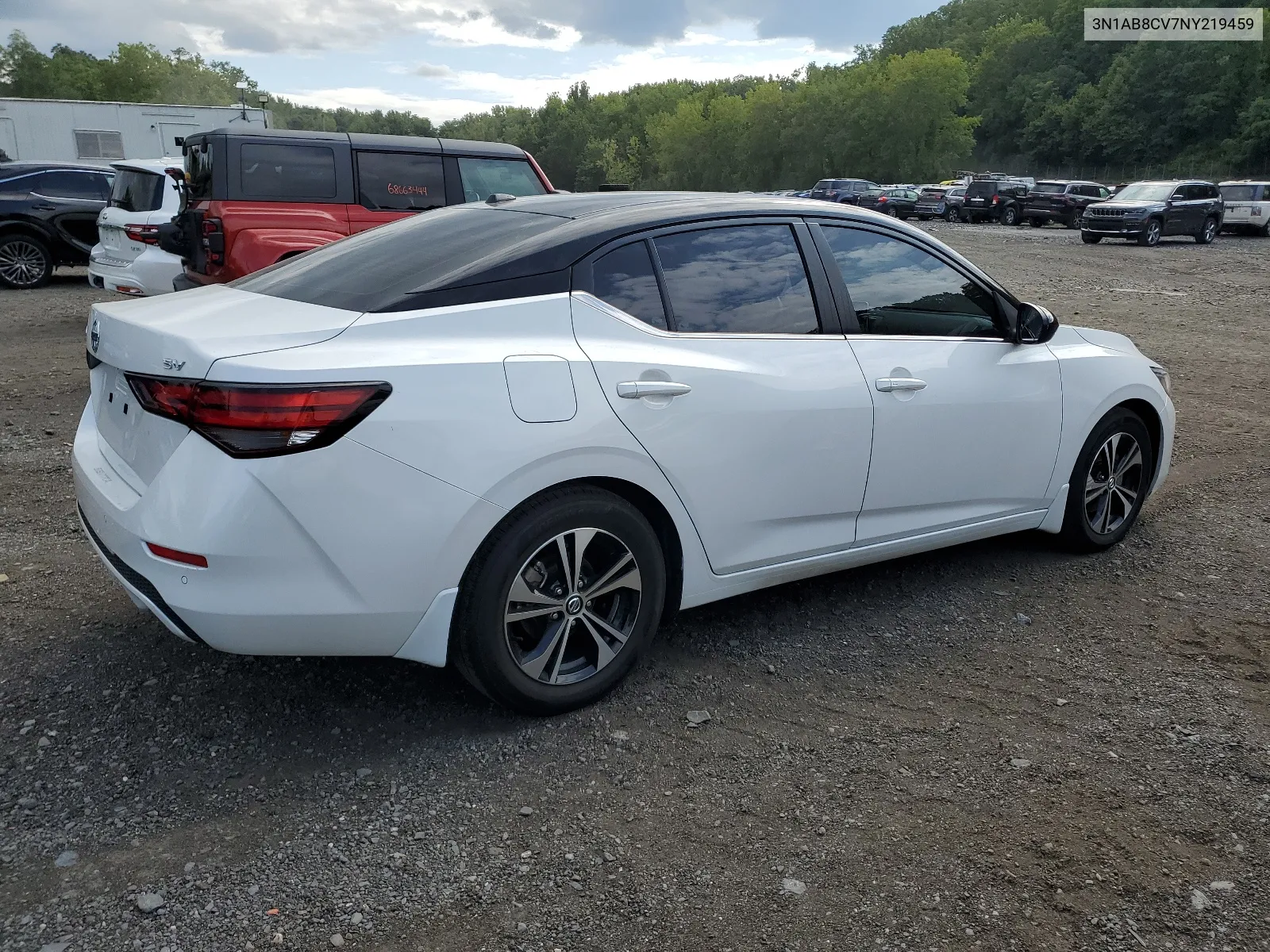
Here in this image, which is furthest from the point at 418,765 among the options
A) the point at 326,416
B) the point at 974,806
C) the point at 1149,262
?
the point at 1149,262

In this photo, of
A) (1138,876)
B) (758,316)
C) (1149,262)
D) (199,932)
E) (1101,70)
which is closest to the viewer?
(199,932)

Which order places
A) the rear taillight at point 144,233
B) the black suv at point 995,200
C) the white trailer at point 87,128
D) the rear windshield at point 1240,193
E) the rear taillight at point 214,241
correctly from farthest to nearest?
the black suv at point 995,200
the rear windshield at point 1240,193
the white trailer at point 87,128
the rear taillight at point 144,233
the rear taillight at point 214,241

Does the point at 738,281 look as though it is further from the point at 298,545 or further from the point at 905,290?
the point at 298,545

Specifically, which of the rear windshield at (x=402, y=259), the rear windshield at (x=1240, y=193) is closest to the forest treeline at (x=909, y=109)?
the rear windshield at (x=1240, y=193)

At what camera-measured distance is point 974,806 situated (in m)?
2.96

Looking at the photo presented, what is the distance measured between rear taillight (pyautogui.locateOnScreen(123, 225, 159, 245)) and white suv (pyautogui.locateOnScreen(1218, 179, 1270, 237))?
31.1 metres

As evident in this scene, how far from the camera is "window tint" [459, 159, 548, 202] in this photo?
9.85 m

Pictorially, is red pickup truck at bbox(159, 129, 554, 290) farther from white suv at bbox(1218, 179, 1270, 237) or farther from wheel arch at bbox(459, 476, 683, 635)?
white suv at bbox(1218, 179, 1270, 237)

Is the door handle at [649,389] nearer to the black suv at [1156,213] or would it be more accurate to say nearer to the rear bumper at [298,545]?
the rear bumper at [298,545]

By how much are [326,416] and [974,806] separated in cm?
205

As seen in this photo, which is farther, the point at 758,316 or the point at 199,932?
the point at 758,316

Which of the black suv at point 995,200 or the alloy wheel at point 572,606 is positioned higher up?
the black suv at point 995,200

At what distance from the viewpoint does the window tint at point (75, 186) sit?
47.7 ft

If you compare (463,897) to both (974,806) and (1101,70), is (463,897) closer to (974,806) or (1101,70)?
(974,806)
